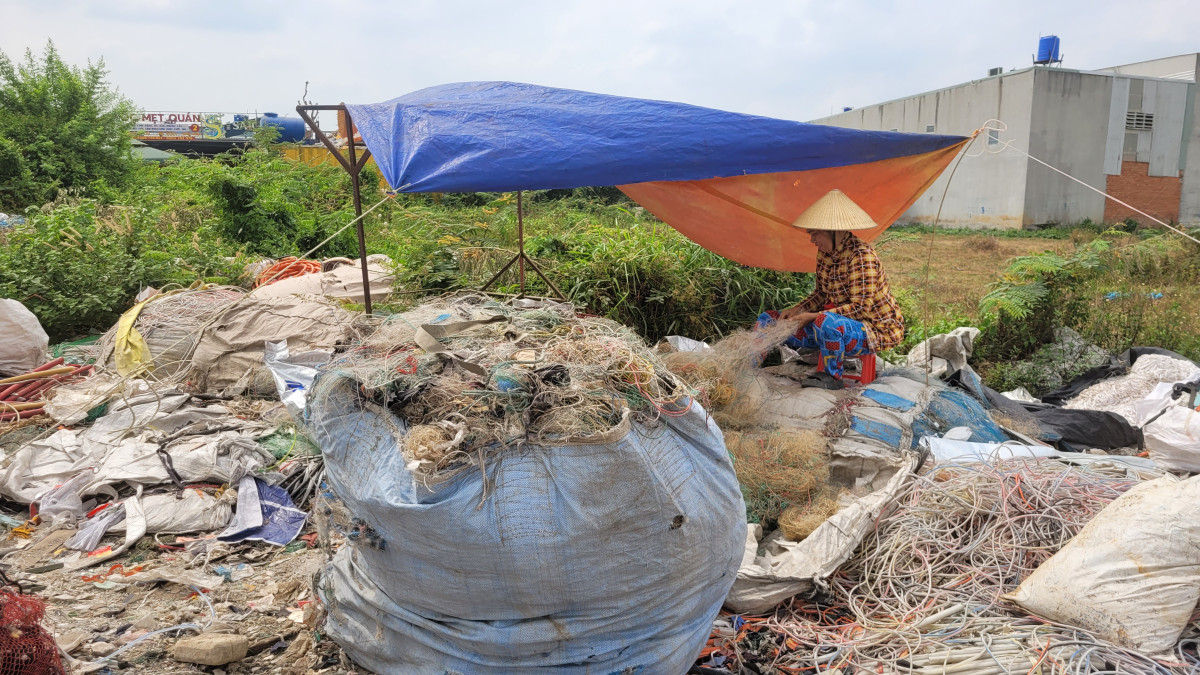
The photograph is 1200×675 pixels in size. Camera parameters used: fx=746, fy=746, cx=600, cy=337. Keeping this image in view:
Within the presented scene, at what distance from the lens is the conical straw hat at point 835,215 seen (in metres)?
4.73

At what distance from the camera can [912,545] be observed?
3.07 meters

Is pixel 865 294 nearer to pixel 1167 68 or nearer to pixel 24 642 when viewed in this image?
pixel 24 642

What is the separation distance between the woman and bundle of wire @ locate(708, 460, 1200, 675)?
1245 mm

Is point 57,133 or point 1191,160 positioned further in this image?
point 1191,160

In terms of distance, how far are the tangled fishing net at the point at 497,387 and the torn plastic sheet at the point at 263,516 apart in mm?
1300

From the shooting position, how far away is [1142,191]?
2002 centimetres

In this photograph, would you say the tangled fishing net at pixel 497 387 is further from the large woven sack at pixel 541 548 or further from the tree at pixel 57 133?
the tree at pixel 57 133

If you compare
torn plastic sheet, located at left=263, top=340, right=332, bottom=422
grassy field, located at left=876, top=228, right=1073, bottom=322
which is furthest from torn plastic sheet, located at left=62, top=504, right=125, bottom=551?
grassy field, located at left=876, top=228, right=1073, bottom=322

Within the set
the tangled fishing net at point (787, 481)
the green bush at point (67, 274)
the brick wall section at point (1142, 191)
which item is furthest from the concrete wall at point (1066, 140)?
the green bush at point (67, 274)

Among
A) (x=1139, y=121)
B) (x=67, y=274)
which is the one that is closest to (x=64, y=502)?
(x=67, y=274)

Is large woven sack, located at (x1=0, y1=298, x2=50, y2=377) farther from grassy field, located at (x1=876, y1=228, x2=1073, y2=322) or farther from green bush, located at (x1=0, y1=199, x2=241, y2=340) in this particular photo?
grassy field, located at (x1=876, y1=228, x2=1073, y2=322)

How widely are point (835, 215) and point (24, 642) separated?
4.47 metres

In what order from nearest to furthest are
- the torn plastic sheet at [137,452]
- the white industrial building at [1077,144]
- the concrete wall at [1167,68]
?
the torn plastic sheet at [137,452] < the white industrial building at [1077,144] < the concrete wall at [1167,68]

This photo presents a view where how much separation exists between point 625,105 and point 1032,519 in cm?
296
